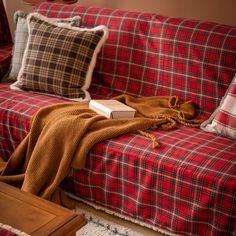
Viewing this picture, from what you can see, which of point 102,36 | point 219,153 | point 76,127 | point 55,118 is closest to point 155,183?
point 219,153

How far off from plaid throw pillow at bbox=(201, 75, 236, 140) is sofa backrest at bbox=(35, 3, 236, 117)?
7.2 inches

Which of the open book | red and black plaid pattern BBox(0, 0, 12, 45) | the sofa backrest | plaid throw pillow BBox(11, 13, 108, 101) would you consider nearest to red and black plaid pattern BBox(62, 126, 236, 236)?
the open book

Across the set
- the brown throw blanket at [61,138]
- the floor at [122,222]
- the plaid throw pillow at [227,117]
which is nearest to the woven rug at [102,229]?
the floor at [122,222]

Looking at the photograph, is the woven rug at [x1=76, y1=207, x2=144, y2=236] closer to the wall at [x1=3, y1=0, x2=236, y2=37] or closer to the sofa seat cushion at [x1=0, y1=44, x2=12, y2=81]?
the sofa seat cushion at [x1=0, y1=44, x2=12, y2=81]

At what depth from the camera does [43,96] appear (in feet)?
8.50

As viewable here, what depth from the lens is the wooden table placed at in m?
1.37

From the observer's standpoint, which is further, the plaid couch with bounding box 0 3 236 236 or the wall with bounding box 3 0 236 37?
the wall with bounding box 3 0 236 37

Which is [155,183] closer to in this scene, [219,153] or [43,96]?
[219,153]

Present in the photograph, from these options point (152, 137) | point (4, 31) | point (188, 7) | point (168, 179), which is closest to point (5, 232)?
point (168, 179)

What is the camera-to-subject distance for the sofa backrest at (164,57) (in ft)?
7.77

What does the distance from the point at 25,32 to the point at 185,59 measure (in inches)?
38.8

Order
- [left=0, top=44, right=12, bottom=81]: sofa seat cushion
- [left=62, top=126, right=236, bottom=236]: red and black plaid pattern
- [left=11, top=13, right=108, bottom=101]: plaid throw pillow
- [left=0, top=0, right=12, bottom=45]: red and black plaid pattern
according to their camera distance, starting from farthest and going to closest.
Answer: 1. [left=0, top=0, right=12, bottom=45]: red and black plaid pattern
2. [left=0, top=44, right=12, bottom=81]: sofa seat cushion
3. [left=11, top=13, right=108, bottom=101]: plaid throw pillow
4. [left=62, top=126, right=236, bottom=236]: red and black plaid pattern

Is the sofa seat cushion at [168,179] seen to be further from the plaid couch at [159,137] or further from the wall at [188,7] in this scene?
the wall at [188,7]

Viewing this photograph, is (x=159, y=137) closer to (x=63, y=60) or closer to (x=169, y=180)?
(x=169, y=180)
